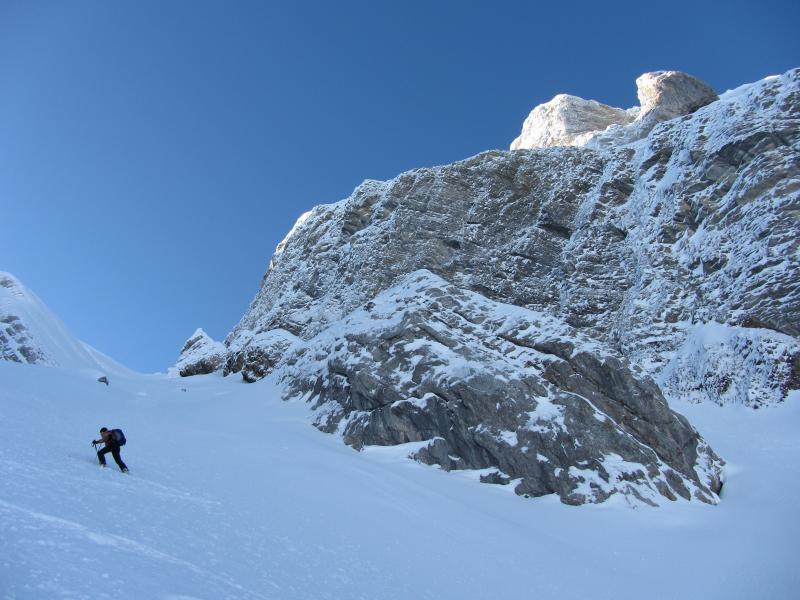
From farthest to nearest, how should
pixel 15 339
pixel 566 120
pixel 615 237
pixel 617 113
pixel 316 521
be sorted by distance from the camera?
pixel 617 113
pixel 566 120
pixel 615 237
pixel 15 339
pixel 316 521

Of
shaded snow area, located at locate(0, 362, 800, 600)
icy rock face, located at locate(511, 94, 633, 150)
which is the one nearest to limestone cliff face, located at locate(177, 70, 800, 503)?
shaded snow area, located at locate(0, 362, 800, 600)

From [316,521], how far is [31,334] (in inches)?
1311

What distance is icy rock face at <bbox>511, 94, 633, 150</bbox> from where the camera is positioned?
78.4 m

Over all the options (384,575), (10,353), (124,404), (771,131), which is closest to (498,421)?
(384,575)

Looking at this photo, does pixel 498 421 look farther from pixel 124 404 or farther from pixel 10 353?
pixel 10 353

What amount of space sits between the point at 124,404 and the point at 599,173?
3743 cm

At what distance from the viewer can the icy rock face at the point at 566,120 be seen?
3088 inches

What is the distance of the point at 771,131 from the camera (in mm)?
34250

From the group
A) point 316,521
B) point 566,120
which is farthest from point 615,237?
point 566,120

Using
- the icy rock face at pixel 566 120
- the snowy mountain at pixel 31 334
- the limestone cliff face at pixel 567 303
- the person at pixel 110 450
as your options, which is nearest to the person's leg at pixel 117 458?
the person at pixel 110 450

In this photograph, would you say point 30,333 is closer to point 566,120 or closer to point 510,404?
point 510,404

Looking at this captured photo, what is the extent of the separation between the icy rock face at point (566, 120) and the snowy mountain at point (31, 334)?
191 ft

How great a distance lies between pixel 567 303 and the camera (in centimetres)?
3803

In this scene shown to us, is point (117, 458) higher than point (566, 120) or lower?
lower
